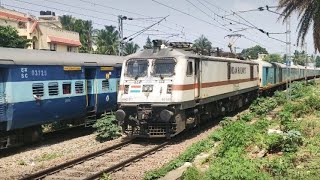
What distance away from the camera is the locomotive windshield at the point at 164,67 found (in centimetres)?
1509

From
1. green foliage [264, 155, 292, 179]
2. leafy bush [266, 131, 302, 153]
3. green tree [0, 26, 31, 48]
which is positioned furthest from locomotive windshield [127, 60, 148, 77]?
green tree [0, 26, 31, 48]

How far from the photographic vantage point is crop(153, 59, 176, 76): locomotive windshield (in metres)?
15.1

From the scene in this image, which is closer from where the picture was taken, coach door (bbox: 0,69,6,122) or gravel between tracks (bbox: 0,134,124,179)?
gravel between tracks (bbox: 0,134,124,179)

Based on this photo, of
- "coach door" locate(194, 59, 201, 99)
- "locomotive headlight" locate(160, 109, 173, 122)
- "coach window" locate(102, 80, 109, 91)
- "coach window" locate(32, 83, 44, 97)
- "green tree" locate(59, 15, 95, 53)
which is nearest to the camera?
"locomotive headlight" locate(160, 109, 173, 122)

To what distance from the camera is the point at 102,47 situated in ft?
213

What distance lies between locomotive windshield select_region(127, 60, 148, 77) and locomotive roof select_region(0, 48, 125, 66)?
269 cm

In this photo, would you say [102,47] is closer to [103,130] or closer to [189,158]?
[103,130]

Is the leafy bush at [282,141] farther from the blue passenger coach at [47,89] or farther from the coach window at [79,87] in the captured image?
the coach window at [79,87]

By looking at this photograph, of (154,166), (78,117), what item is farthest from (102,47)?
(154,166)

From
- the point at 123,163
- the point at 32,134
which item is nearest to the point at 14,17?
the point at 32,134

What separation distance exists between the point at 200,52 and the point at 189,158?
680 centimetres

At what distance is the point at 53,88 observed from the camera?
1588 cm

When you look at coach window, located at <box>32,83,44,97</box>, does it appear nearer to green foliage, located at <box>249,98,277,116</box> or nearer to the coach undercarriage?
the coach undercarriage

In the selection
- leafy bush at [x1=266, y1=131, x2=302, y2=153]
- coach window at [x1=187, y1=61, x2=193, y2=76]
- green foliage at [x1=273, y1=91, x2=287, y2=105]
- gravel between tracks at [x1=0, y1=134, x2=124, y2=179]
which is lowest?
gravel between tracks at [x1=0, y1=134, x2=124, y2=179]
